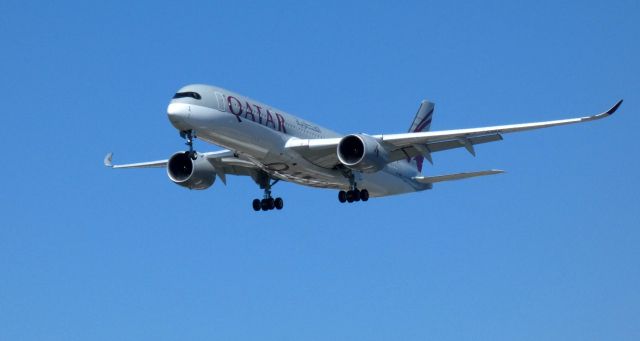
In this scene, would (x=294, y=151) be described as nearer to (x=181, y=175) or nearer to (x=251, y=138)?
(x=251, y=138)

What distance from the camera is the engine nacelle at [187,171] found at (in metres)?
43.6

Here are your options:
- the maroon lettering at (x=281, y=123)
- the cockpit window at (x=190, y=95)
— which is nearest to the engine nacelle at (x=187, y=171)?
the maroon lettering at (x=281, y=123)

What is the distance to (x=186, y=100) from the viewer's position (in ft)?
123

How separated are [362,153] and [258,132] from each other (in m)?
4.29

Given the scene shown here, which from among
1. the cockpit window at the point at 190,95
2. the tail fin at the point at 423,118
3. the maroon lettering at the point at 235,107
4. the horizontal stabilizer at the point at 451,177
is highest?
the tail fin at the point at 423,118

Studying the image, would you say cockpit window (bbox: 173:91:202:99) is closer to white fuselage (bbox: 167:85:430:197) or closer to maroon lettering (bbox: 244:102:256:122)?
white fuselage (bbox: 167:85:430:197)

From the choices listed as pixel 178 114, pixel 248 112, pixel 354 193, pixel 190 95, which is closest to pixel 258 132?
pixel 248 112

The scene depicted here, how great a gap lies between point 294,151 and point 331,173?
2.82m

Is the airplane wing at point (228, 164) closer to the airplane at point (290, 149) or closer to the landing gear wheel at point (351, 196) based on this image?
the airplane at point (290, 149)

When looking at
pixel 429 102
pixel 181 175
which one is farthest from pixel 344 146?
pixel 429 102

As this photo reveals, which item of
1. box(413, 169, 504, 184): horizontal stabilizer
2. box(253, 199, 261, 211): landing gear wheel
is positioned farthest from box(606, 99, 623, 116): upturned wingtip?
box(253, 199, 261, 211): landing gear wheel

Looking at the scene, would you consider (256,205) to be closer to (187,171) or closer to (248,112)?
(187,171)

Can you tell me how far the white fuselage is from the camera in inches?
1469

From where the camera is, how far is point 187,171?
43.8 meters
